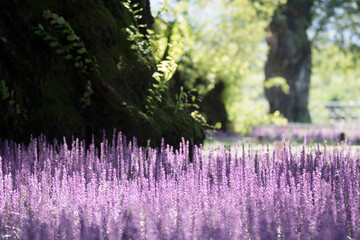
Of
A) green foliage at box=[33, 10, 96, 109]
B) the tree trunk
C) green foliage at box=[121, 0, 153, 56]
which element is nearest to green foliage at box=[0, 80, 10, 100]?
green foliage at box=[33, 10, 96, 109]

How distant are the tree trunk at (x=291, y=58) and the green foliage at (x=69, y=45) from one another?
21.3 meters

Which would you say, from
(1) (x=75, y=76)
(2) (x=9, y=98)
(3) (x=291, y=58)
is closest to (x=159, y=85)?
(1) (x=75, y=76)

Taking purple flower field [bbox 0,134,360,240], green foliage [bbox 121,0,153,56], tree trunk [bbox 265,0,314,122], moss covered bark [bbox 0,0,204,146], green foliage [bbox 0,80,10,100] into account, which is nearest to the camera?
purple flower field [bbox 0,134,360,240]

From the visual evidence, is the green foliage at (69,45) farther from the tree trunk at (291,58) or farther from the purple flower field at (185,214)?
the tree trunk at (291,58)

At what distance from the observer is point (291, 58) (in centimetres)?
2802

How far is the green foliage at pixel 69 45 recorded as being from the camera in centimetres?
667

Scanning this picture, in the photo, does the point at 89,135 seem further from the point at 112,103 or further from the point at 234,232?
the point at 234,232

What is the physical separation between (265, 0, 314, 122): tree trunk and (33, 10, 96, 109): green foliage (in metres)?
21.3

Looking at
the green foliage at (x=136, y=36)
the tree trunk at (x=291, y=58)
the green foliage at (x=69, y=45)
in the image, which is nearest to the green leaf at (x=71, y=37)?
the green foliage at (x=69, y=45)

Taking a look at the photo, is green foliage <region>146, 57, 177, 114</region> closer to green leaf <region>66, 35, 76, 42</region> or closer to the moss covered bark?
the moss covered bark

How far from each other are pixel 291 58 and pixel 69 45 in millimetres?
22587

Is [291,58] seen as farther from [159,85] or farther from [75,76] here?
[75,76]

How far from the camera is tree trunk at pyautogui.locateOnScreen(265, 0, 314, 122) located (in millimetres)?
27375

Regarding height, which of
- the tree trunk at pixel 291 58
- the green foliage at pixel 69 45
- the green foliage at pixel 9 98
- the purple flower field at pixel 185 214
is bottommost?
the purple flower field at pixel 185 214
